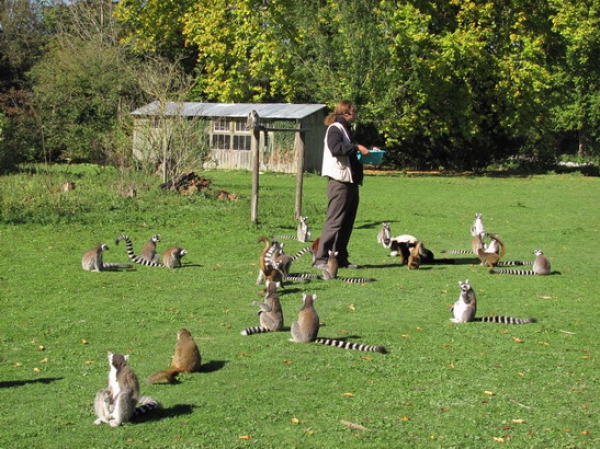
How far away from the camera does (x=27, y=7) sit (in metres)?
64.7

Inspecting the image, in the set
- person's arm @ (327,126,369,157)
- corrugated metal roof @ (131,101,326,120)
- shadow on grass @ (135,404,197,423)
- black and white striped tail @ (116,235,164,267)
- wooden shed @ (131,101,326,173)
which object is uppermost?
corrugated metal roof @ (131,101,326,120)

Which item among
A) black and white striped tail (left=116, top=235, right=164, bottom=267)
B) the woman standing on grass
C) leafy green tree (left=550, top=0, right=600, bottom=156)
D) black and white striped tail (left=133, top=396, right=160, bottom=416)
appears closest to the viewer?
black and white striped tail (left=133, top=396, right=160, bottom=416)

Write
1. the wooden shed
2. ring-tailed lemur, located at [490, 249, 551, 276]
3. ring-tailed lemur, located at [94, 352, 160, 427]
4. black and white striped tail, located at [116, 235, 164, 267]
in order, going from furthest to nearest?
the wooden shed, black and white striped tail, located at [116, 235, 164, 267], ring-tailed lemur, located at [490, 249, 551, 276], ring-tailed lemur, located at [94, 352, 160, 427]

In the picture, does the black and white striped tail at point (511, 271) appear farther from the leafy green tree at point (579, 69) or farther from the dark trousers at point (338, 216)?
the leafy green tree at point (579, 69)

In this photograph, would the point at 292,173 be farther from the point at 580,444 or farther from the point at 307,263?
the point at 580,444

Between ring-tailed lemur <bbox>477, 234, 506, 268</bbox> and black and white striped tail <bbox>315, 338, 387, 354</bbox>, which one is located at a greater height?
ring-tailed lemur <bbox>477, 234, 506, 268</bbox>

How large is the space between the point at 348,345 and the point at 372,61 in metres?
40.3

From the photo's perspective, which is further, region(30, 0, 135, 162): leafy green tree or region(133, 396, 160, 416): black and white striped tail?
region(30, 0, 135, 162): leafy green tree

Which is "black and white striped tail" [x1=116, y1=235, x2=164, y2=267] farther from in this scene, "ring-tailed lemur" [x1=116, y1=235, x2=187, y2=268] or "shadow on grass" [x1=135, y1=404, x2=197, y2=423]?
"shadow on grass" [x1=135, y1=404, x2=197, y2=423]

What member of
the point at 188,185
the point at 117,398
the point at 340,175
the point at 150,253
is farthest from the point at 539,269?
the point at 188,185

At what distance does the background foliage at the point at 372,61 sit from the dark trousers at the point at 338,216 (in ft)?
95.8

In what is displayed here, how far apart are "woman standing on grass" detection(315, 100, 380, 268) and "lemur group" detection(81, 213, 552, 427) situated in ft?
1.04

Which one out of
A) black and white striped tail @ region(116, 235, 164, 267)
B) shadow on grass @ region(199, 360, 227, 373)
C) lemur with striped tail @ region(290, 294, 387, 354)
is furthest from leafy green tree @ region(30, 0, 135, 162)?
shadow on grass @ region(199, 360, 227, 373)

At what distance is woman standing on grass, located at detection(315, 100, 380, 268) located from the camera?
14062 mm
